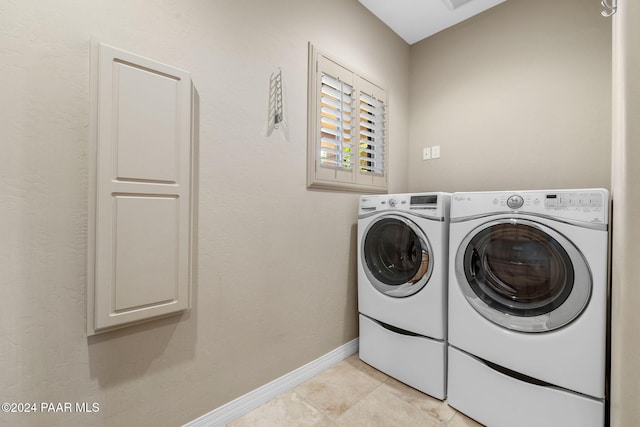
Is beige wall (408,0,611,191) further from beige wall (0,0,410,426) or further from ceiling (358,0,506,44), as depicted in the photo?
beige wall (0,0,410,426)

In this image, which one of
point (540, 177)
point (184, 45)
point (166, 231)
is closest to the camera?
point (166, 231)

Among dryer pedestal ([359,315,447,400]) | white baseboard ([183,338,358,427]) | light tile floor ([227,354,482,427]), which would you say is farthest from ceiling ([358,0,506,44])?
light tile floor ([227,354,482,427])

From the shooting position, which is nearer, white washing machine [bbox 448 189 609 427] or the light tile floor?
white washing machine [bbox 448 189 609 427]

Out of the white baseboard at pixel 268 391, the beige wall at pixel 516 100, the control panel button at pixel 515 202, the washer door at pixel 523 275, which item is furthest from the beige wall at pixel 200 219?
the control panel button at pixel 515 202

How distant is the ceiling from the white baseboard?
2500 millimetres

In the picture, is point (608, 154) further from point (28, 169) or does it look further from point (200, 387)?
point (28, 169)

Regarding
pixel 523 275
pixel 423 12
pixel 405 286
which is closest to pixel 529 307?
pixel 523 275

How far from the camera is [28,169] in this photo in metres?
0.91

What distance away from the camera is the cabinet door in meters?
0.99

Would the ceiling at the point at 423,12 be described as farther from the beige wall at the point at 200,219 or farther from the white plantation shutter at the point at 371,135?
the white plantation shutter at the point at 371,135

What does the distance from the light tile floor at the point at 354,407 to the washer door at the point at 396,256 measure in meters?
0.56

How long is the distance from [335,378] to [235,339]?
738 millimetres

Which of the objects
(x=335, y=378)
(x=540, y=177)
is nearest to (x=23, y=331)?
(x=335, y=378)

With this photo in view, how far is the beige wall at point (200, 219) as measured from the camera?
0.91 meters
